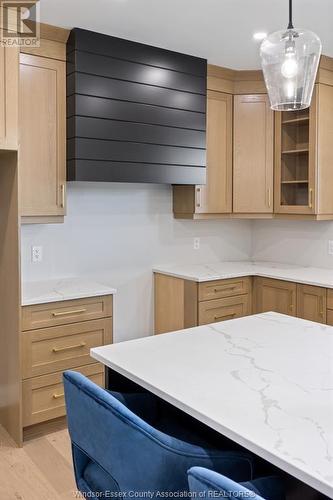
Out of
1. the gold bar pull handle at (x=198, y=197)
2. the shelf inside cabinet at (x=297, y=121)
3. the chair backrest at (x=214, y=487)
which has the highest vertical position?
the shelf inside cabinet at (x=297, y=121)

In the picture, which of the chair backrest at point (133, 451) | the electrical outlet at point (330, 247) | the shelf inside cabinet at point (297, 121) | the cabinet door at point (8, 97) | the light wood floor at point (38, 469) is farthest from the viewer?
the electrical outlet at point (330, 247)

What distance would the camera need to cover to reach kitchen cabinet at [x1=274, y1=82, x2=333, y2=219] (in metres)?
3.81

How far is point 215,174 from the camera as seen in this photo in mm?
4074

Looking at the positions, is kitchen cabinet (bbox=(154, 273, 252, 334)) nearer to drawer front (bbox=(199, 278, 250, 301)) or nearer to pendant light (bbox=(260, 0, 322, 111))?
drawer front (bbox=(199, 278, 250, 301))

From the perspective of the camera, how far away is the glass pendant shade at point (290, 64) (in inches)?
64.7

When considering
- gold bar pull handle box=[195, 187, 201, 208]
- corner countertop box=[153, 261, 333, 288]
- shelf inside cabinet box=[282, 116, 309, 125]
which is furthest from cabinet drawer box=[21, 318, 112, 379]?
shelf inside cabinet box=[282, 116, 309, 125]

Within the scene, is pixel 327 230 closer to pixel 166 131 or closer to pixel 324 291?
pixel 324 291

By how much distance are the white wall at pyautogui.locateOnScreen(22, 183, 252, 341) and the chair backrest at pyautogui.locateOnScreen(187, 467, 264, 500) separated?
8.79ft

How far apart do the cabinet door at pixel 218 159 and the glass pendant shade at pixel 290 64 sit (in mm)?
2241

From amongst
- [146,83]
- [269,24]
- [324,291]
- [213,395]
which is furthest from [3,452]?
[269,24]

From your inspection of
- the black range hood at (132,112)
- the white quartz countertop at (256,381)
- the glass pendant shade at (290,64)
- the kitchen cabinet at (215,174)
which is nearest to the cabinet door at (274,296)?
the kitchen cabinet at (215,174)

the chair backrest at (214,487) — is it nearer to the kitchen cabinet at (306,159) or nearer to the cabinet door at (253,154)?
the kitchen cabinet at (306,159)

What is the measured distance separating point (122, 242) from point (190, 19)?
1.75m

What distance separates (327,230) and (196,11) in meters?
2.20
